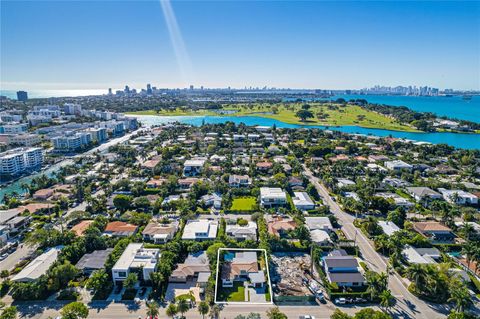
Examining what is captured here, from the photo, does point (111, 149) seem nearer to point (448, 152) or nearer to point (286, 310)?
point (286, 310)

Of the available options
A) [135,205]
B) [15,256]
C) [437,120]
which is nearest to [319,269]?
[135,205]

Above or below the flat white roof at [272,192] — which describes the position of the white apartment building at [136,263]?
below

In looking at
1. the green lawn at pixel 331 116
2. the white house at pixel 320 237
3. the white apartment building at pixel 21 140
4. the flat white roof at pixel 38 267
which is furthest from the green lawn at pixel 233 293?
the green lawn at pixel 331 116

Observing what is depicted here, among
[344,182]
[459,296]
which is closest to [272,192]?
[344,182]

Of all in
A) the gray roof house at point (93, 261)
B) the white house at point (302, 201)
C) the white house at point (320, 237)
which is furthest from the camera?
the white house at point (302, 201)

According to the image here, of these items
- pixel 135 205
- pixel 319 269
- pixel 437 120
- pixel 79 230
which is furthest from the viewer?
pixel 437 120

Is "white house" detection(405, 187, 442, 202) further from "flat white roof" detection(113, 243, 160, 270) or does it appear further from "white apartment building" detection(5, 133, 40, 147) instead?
"white apartment building" detection(5, 133, 40, 147)

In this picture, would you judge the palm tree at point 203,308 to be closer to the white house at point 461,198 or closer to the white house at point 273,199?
the white house at point 273,199
